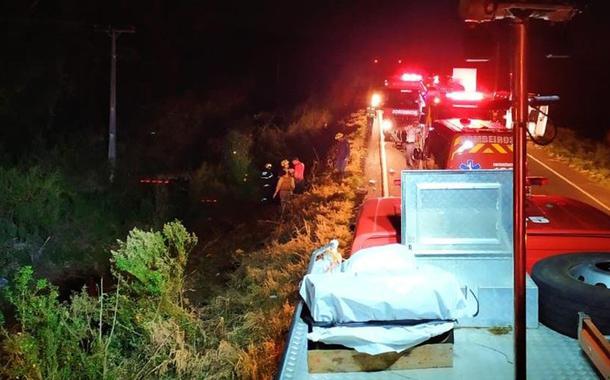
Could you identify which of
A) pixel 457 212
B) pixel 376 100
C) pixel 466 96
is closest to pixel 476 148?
pixel 466 96

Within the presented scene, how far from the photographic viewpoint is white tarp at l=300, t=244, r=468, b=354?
4.08 m

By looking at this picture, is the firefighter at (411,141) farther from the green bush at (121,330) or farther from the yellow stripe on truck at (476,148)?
the green bush at (121,330)

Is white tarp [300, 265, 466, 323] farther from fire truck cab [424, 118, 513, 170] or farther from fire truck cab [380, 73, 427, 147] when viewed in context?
fire truck cab [380, 73, 427, 147]

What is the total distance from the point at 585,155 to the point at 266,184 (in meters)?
11.0

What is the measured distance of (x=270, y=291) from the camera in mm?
9672

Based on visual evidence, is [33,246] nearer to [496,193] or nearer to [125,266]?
[125,266]

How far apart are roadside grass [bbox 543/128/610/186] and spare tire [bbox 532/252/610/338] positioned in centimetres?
1387

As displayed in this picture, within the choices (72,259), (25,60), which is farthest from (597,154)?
(25,60)

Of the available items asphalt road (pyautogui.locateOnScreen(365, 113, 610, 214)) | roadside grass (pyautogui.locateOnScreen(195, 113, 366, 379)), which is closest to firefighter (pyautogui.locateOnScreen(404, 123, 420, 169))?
asphalt road (pyautogui.locateOnScreen(365, 113, 610, 214))

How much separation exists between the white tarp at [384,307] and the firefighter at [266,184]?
19.5 m

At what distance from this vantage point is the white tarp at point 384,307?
161 inches

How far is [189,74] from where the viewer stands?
5128 cm

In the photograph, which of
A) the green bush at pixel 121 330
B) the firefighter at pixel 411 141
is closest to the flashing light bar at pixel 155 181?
the firefighter at pixel 411 141

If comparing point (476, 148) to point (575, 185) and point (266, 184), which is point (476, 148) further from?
point (266, 184)
